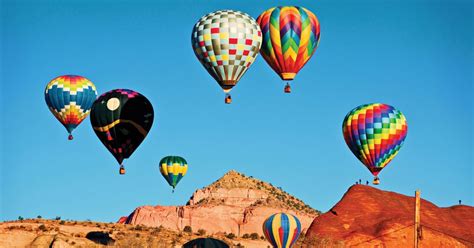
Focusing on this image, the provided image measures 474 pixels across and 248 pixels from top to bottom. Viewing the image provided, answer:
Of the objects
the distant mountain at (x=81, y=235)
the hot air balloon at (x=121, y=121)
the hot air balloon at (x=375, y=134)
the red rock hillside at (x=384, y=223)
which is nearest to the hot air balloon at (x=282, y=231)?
the red rock hillside at (x=384, y=223)

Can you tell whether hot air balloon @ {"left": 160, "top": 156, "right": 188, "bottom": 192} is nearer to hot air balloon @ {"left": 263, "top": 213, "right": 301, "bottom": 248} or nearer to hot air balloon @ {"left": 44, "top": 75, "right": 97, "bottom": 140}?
hot air balloon @ {"left": 263, "top": 213, "right": 301, "bottom": 248}

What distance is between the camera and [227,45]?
73500 millimetres

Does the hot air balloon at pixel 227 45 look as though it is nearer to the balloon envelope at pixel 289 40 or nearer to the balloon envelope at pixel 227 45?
the balloon envelope at pixel 227 45

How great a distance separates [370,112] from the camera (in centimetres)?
8381

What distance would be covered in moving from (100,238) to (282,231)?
2739cm

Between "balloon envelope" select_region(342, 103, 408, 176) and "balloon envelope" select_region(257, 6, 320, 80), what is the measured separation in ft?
28.3

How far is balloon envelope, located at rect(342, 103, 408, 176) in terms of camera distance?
8212 centimetres

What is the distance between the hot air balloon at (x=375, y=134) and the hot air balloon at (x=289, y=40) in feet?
28.3

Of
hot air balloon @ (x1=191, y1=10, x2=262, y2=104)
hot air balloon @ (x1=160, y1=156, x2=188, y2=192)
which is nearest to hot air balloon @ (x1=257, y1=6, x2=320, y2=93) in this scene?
hot air balloon @ (x1=191, y1=10, x2=262, y2=104)

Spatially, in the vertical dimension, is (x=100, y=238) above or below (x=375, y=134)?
below

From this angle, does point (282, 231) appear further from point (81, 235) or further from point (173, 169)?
point (173, 169)

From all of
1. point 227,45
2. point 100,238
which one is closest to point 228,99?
point 227,45

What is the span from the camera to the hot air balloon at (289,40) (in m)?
76.1

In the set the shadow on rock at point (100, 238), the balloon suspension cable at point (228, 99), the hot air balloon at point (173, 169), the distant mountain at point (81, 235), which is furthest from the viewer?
the hot air balloon at point (173, 169)
